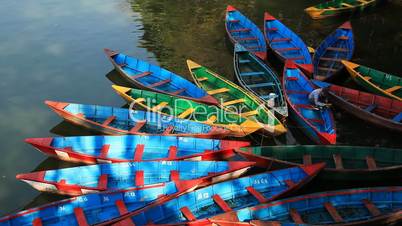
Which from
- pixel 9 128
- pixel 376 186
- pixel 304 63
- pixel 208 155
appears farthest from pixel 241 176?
pixel 9 128

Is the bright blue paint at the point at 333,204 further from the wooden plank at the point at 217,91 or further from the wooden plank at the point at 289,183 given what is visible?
the wooden plank at the point at 217,91

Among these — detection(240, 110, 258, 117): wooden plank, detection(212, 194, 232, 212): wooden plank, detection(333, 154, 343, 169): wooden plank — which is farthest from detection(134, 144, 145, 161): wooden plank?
detection(333, 154, 343, 169): wooden plank

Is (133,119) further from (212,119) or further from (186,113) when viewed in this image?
(212,119)

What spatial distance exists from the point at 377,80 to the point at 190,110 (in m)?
10.5

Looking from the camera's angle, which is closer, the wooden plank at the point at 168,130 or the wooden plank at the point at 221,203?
the wooden plank at the point at 221,203

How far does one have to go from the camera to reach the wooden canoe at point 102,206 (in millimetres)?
12570

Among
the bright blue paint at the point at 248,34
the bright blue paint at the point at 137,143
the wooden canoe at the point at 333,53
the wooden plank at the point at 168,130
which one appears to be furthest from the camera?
the bright blue paint at the point at 248,34

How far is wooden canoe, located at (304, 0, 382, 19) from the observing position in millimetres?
30062

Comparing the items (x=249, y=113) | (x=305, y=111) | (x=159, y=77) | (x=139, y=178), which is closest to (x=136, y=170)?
(x=139, y=178)

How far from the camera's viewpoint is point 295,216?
12.7m

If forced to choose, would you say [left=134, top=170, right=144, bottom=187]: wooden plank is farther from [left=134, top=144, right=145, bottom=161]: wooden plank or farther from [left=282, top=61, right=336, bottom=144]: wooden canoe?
[left=282, top=61, right=336, bottom=144]: wooden canoe

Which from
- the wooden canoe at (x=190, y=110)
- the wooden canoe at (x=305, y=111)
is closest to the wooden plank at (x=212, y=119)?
the wooden canoe at (x=190, y=110)

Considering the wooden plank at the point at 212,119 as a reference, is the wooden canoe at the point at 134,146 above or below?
below

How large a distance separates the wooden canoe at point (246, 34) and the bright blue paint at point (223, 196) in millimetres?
10413
